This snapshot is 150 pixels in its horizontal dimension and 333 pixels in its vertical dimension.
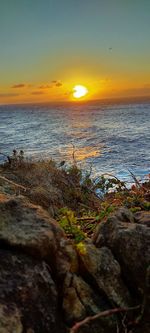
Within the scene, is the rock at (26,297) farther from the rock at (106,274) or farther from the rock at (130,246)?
the rock at (130,246)

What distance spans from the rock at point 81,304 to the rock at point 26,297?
16 cm

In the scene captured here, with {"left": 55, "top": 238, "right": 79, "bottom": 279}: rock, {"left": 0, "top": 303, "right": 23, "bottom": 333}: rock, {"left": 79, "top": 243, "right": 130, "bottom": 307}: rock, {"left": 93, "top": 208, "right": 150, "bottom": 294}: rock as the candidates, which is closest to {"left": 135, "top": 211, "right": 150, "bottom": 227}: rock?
{"left": 93, "top": 208, "right": 150, "bottom": 294}: rock

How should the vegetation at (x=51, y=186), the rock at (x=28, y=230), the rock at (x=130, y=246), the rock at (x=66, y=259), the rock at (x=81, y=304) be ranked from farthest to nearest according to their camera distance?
the vegetation at (x=51, y=186) → the rock at (x=130, y=246) → the rock at (x=66, y=259) → the rock at (x=28, y=230) → the rock at (x=81, y=304)

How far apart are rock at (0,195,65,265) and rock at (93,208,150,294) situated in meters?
0.60

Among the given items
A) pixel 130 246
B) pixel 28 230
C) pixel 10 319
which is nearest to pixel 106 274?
pixel 130 246

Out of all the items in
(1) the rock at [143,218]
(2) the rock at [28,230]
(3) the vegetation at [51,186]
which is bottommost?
(3) the vegetation at [51,186]

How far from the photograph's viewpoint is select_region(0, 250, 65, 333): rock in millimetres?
3242

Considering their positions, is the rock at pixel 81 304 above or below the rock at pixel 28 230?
below

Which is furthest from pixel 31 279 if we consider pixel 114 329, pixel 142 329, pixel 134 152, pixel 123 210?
pixel 134 152

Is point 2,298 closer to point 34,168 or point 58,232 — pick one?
point 58,232

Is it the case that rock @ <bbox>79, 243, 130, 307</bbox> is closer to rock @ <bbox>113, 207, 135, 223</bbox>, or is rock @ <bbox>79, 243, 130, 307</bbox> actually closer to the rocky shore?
the rocky shore

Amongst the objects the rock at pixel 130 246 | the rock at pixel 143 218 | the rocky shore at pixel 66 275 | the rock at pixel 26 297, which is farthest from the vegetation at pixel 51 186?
the rock at pixel 26 297

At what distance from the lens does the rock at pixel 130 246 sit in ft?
13.8

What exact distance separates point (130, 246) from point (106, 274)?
413mm
